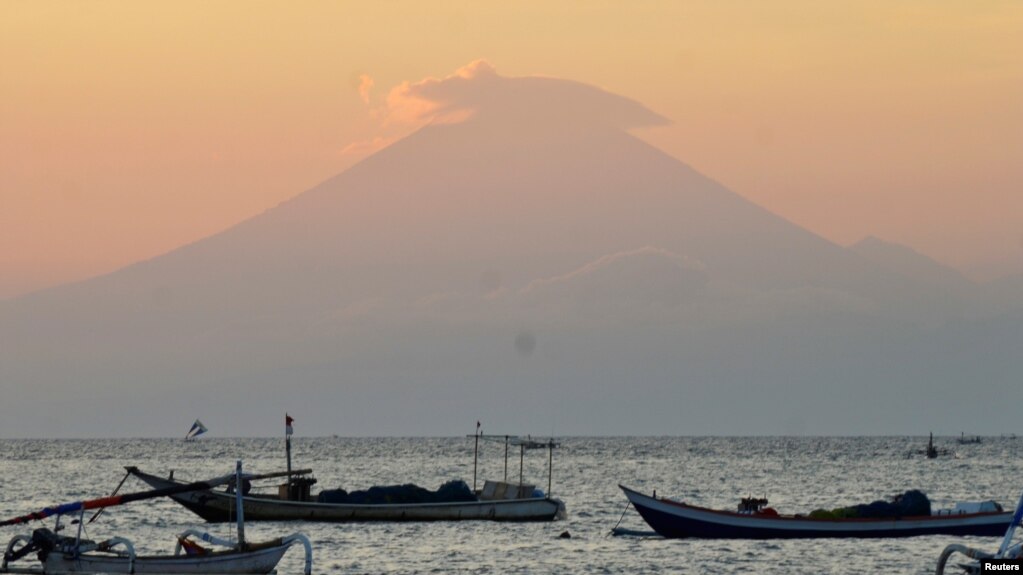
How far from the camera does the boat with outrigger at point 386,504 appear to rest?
7700 centimetres

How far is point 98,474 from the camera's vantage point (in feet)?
506

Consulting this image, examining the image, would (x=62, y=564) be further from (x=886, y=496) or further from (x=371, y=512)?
(x=886, y=496)

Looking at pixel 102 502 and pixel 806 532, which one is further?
pixel 806 532

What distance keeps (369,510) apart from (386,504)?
3.25 feet

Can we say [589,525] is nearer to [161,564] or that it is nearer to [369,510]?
[369,510]

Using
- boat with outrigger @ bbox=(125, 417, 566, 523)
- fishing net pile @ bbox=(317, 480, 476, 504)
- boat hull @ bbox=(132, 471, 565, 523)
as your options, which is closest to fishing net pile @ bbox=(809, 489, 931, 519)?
boat with outrigger @ bbox=(125, 417, 566, 523)

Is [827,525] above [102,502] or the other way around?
the other way around

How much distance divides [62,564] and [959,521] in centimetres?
3466

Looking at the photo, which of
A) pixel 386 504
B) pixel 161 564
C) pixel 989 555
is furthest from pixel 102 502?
pixel 386 504

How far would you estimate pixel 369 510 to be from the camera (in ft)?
258

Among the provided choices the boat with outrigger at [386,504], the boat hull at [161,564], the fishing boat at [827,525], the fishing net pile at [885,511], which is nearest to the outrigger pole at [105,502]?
the boat hull at [161,564]

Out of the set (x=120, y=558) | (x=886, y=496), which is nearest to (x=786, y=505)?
(x=886, y=496)

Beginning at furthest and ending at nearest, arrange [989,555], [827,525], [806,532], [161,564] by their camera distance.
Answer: [827,525], [806,532], [161,564], [989,555]

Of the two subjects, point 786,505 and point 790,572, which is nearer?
point 790,572
